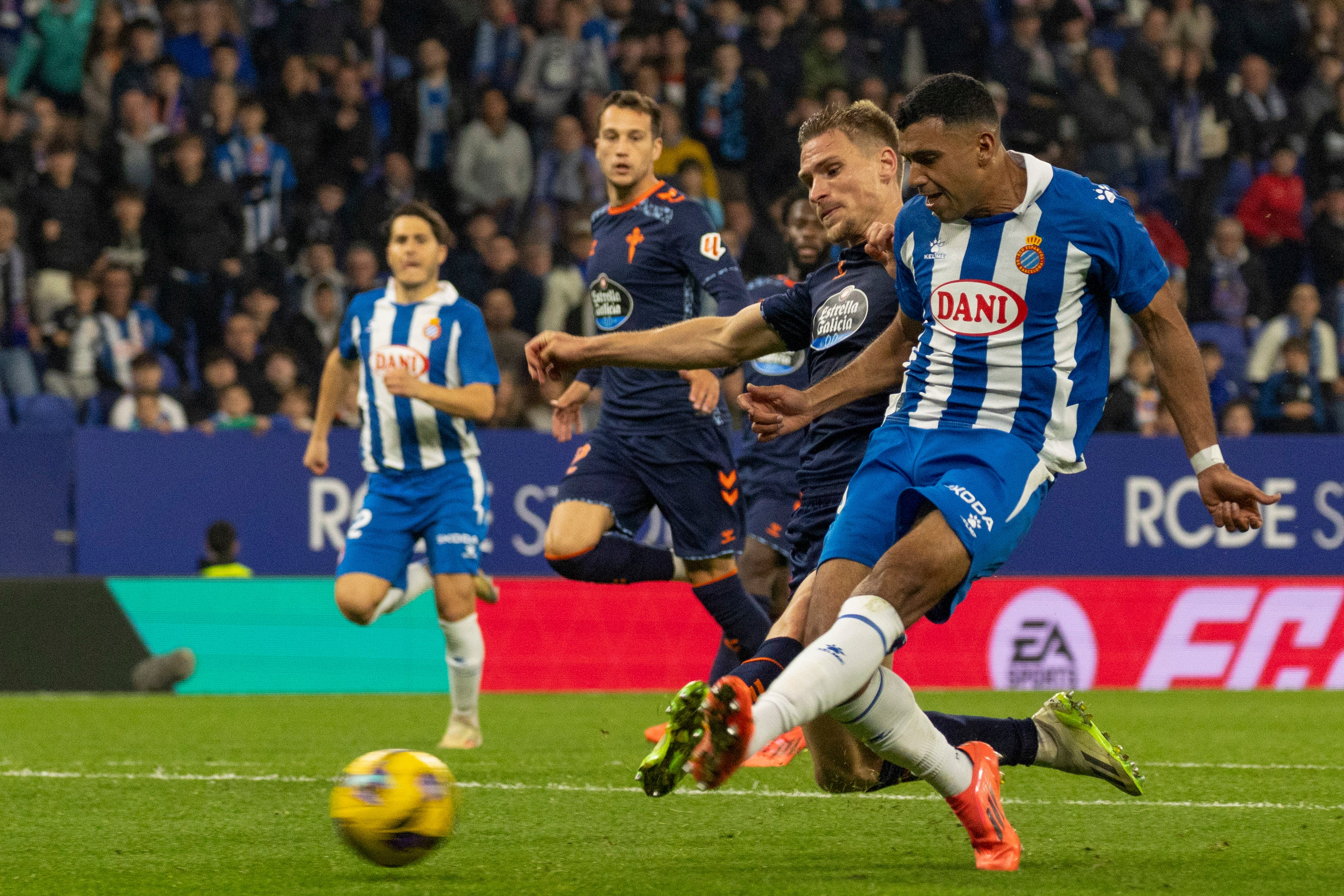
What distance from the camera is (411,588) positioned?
9.07 metres

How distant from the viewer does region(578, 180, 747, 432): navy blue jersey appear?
24.9 feet

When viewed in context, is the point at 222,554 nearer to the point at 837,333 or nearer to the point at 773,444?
the point at 773,444

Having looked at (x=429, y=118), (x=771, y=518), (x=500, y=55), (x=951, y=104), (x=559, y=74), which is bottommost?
(x=771, y=518)

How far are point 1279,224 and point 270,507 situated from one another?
9.29 meters

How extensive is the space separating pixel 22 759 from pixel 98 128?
27.6 ft

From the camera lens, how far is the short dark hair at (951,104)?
14.2ft

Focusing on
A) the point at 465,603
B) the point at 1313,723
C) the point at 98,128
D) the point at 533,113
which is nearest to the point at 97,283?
the point at 98,128

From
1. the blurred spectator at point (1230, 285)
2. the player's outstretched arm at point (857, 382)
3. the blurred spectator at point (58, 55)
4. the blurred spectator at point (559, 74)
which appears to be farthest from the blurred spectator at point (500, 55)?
the player's outstretched arm at point (857, 382)

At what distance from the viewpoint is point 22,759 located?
7.15 metres

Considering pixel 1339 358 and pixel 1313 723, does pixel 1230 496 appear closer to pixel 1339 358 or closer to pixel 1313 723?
pixel 1313 723

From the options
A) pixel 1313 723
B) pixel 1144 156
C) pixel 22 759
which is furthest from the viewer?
pixel 1144 156

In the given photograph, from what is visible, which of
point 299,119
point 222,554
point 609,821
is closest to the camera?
point 609,821

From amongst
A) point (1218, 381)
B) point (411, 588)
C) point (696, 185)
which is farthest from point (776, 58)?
point (411, 588)

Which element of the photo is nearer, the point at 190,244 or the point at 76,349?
the point at 76,349
